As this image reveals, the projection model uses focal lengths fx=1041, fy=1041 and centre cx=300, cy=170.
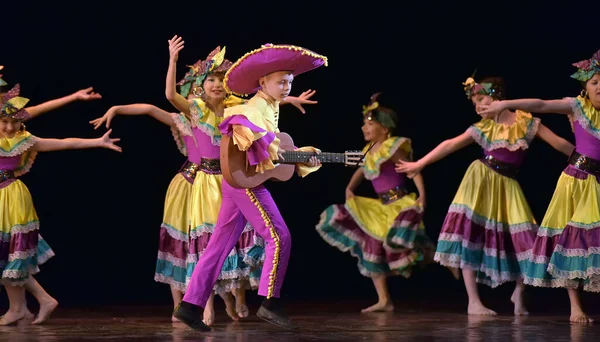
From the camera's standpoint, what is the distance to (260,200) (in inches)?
191

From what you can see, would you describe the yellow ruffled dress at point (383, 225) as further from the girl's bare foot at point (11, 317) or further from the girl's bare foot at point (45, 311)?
the girl's bare foot at point (11, 317)

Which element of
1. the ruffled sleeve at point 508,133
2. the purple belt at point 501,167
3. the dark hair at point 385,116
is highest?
the dark hair at point 385,116

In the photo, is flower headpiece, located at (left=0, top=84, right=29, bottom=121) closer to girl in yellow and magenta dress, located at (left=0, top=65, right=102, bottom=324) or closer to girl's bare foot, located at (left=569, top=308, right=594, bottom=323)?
girl in yellow and magenta dress, located at (left=0, top=65, right=102, bottom=324)

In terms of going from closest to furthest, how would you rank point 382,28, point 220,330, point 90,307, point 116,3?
point 220,330, point 90,307, point 116,3, point 382,28

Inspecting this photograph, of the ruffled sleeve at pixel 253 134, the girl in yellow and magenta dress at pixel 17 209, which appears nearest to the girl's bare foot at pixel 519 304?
the ruffled sleeve at pixel 253 134

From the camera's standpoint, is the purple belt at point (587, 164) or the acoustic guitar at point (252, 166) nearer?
the acoustic guitar at point (252, 166)

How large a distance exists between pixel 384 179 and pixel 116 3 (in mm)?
2164

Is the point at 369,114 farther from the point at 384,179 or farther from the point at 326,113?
the point at 326,113

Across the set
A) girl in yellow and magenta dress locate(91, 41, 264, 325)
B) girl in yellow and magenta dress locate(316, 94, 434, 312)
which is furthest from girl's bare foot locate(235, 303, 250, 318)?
girl in yellow and magenta dress locate(316, 94, 434, 312)

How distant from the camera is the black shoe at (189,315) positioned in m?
4.83

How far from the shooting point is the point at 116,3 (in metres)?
7.05

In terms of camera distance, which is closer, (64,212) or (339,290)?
(64,212)

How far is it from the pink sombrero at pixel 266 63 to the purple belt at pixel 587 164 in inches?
62.9

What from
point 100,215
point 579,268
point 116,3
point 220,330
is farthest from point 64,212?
point 579,268
